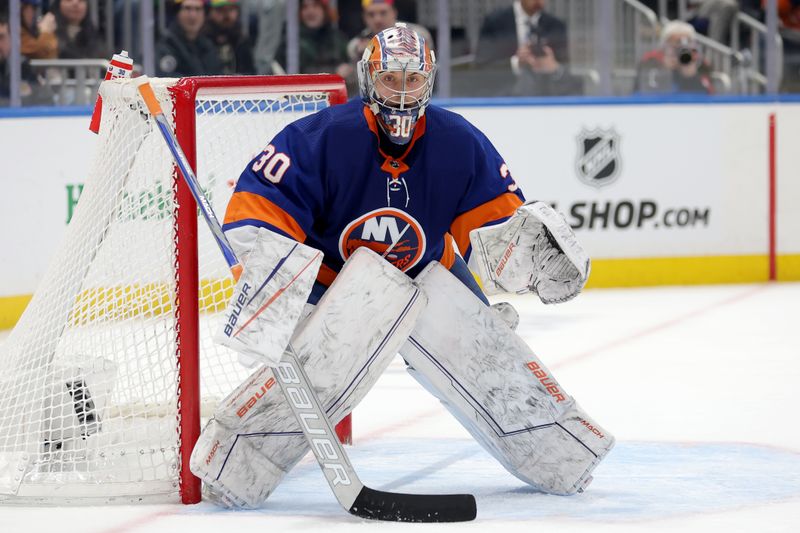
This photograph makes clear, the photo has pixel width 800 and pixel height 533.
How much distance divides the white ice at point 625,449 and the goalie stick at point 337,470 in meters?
0.03

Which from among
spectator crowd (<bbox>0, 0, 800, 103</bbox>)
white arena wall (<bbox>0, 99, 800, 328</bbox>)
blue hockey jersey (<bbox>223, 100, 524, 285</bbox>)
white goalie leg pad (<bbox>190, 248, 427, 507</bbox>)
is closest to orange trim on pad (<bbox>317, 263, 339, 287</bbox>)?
blue hockey jersey (<bbox>223, 100, 524, 285</bbox>)

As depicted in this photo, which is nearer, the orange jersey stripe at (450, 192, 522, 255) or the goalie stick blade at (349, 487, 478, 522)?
the goalie stick blade at (349, 487, 478, 522)

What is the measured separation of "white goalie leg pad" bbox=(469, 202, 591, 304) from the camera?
2928mm

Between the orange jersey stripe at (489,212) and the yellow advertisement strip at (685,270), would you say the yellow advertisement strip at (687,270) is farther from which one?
the orange jersey stripe at (489,212)

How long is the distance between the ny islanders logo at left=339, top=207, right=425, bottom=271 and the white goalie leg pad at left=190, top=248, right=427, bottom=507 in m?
0.07

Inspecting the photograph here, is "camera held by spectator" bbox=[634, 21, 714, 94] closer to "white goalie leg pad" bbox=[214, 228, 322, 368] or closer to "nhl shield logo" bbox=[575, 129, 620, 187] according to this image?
"nhl shield logo" bbox=[575, 129, 620, 187]

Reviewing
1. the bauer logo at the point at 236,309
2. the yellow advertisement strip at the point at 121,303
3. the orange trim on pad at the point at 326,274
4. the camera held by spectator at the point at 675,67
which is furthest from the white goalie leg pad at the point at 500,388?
the camera held by spectator at the point at 675,67

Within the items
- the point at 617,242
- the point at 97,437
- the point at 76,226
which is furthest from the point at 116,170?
the point at 617,242

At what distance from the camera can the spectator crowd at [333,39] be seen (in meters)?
5.94

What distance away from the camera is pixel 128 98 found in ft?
9.99

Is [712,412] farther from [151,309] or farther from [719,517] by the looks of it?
[151,309]

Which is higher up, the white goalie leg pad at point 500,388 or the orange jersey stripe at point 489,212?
the orange jersey stripe at point 489,212

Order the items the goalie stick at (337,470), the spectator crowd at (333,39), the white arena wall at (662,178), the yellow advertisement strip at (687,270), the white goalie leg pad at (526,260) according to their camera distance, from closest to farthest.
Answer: the goalie stick at (337,470) < the white goalie leg pad at (526,260) < the spectator crowd at (333,39) < the white arena wall at (662,178) < the yellow advertisement strip at (687,270)

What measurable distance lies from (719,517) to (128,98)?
4.80 ft
